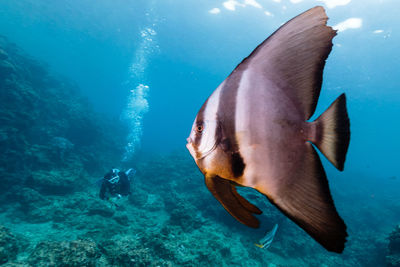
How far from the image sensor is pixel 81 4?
31.4 m

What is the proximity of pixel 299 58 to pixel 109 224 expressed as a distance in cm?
740

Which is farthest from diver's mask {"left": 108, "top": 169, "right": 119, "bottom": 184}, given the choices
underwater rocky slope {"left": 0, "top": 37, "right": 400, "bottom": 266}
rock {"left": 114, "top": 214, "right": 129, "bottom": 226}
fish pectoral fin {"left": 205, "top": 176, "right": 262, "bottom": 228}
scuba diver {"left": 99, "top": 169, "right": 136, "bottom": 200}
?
fish pectoral fin {"left": 205, "top": 176, "right": 262, "bottom": 228}

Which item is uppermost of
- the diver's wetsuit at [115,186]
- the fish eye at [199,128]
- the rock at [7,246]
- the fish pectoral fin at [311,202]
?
the diver's wetsuit at [115,186]

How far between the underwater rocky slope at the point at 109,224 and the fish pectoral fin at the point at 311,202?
4.30 meters

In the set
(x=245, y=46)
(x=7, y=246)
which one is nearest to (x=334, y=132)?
(x=7, y=246)

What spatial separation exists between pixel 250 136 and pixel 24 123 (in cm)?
1228

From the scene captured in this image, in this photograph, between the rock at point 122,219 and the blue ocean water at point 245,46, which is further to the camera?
the blue ocean water at point 245,46

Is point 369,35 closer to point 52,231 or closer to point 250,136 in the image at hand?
point 250,136

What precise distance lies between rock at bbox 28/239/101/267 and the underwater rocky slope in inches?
0.6

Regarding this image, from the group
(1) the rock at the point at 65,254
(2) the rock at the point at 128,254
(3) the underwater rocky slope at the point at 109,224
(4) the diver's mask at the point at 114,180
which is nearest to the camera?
(1) the rock at the point at 65,254

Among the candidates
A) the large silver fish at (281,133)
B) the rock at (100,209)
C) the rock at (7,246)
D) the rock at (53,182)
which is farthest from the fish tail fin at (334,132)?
the rock at (53,182)

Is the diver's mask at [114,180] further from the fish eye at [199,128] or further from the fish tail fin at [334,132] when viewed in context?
the fish tail fin at [334,132]

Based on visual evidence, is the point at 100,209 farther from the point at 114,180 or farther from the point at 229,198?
the point at 229,198

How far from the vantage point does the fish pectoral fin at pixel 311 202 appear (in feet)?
1.53
